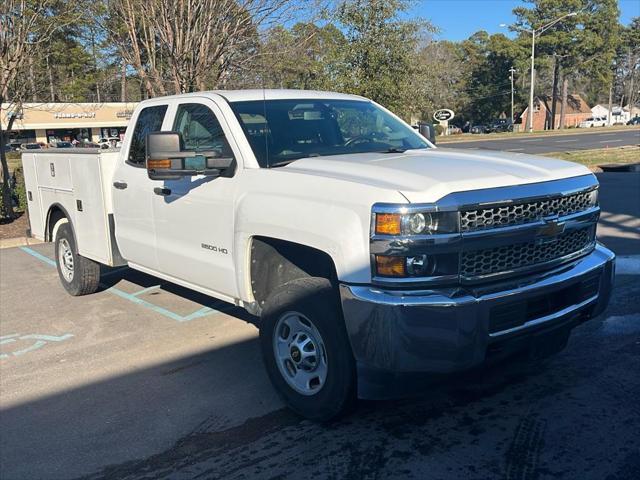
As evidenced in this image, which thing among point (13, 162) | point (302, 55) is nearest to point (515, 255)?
point (302, 55)

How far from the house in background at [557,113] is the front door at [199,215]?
84510 mm

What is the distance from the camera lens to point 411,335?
3203mm

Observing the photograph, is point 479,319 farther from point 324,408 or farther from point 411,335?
point 324,408

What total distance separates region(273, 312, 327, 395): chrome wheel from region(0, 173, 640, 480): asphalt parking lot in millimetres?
263

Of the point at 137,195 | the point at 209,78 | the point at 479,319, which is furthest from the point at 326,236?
the point at 209,78

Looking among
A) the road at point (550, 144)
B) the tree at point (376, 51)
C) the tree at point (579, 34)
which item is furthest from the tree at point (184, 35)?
the tree at point (579, 34)

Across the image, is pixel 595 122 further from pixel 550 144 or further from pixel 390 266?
pixel 390 266

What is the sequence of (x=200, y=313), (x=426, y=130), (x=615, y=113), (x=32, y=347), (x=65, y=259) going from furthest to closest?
(x=615, y=113)
(x=65, y=259)
(x=200, y=313)
(x=426, y=130)
(x=32, y=347)

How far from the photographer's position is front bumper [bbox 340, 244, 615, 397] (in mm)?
3205

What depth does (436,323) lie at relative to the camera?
320 cm

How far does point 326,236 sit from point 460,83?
293 feet

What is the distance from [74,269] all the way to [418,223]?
16.6ft

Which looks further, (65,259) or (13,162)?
(13,162)

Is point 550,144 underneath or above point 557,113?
underneath
